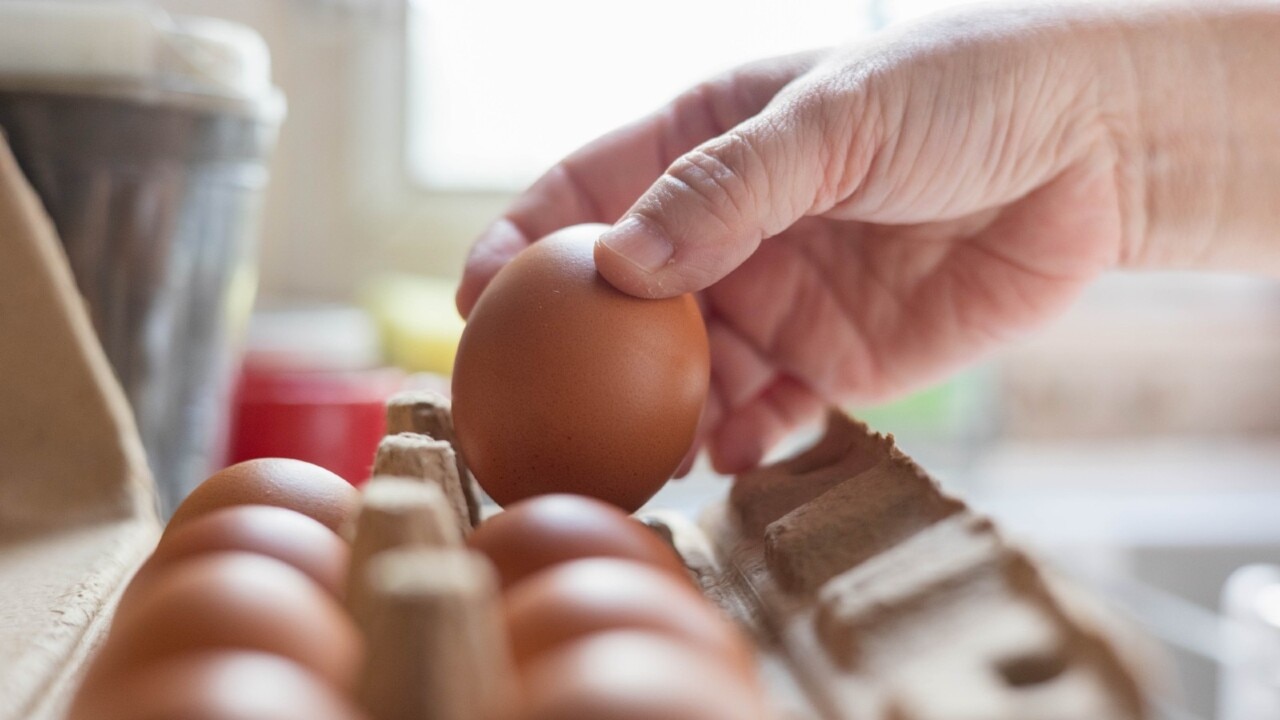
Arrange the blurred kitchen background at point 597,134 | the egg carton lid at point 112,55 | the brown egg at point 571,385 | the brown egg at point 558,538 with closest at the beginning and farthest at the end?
the brown egg at point 558,538 → the brown egg at point 571,385 → the egg carton lid at point 112,55 → the blurred kitchen background at point 597,134

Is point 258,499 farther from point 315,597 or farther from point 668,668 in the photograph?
point 668,668

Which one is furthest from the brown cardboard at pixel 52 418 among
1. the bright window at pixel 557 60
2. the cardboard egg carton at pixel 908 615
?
the bright window at pixel 557 60

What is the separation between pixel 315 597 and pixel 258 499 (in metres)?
0.15

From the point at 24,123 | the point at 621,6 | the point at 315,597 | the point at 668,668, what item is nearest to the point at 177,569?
the point at 315,597

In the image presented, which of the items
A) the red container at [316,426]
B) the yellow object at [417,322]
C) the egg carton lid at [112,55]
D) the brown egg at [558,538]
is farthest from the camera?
the yellow object at [417,322]

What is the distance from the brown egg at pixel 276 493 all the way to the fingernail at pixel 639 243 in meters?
0.21

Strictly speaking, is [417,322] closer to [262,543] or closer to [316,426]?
[316,426]

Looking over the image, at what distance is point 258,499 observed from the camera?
0.61m

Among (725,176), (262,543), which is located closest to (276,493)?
(262,543)

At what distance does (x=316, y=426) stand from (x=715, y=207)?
2.38ft

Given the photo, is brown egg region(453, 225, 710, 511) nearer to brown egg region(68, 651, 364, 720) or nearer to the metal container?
brown egg region(68, 651, 364, 720)

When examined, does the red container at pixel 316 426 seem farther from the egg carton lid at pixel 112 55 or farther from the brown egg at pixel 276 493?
the brown egg at pixel 276 493

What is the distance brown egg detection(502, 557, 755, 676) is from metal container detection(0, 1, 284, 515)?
72 centimetres

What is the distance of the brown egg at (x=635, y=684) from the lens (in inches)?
14.8
